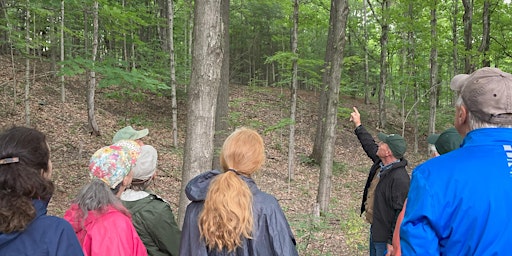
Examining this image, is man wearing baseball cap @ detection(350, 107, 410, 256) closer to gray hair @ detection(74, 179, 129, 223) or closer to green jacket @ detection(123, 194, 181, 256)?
green jacket @ detection(123, 194, 181, 256)

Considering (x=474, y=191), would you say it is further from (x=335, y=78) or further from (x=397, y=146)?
(x=335, y=78)

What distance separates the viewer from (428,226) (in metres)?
1.53

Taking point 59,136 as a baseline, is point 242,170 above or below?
above

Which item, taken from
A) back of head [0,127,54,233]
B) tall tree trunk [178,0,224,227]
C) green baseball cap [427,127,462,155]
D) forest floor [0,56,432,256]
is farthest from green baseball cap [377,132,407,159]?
back of head [0,127,54,233]

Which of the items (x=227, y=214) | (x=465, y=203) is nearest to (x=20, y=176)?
(x=227, y=214)

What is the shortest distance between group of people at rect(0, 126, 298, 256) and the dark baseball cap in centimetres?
132

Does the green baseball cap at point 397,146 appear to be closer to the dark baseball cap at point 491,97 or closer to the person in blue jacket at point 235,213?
the person in blue jacket at point 235,213

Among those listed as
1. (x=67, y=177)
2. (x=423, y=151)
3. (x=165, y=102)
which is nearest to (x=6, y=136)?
(x=67, y=177)

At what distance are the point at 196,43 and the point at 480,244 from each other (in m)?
3.62

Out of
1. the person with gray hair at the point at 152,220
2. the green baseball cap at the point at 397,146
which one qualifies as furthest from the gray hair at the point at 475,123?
the green baseball cap at the point at 397,146

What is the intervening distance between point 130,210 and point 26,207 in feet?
2.84

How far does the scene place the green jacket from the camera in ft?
8.29

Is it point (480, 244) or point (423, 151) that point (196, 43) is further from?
point (423, 151)

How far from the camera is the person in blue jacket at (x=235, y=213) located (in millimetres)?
2289
